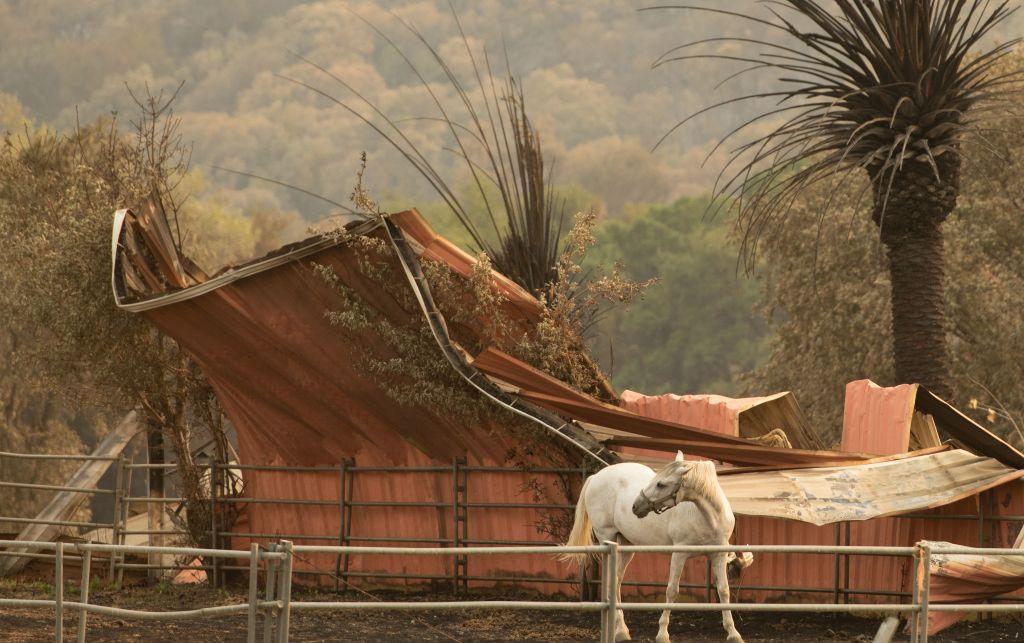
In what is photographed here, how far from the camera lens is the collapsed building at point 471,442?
39.0 feet

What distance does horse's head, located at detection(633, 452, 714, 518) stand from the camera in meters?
10.4

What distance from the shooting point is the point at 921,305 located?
14.2m

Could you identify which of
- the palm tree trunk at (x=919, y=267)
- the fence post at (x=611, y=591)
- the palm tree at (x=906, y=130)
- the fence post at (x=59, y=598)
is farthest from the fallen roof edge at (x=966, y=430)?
the fence post at (x=59, y=598)

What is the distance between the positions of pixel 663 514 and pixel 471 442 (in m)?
3.49

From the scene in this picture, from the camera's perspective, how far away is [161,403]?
16.7 meters

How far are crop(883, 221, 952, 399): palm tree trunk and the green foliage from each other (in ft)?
181

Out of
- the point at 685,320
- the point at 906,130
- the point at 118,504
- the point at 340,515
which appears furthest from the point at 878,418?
the point at 685,320

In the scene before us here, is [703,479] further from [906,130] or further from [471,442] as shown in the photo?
[906,130]

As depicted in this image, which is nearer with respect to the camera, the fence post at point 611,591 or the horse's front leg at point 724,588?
the fence post at point 611,591

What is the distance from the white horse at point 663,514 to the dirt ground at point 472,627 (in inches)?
28.8

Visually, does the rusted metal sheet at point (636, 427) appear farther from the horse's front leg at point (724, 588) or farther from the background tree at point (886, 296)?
the background tree at point (886, 296)

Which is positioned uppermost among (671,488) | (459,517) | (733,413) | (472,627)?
(733,413)

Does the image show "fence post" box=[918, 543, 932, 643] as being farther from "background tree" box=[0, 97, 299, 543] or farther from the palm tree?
"background tree" box=[0, 97, 299, 543]

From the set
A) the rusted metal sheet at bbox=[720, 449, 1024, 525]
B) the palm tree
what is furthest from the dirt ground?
the palm tree
